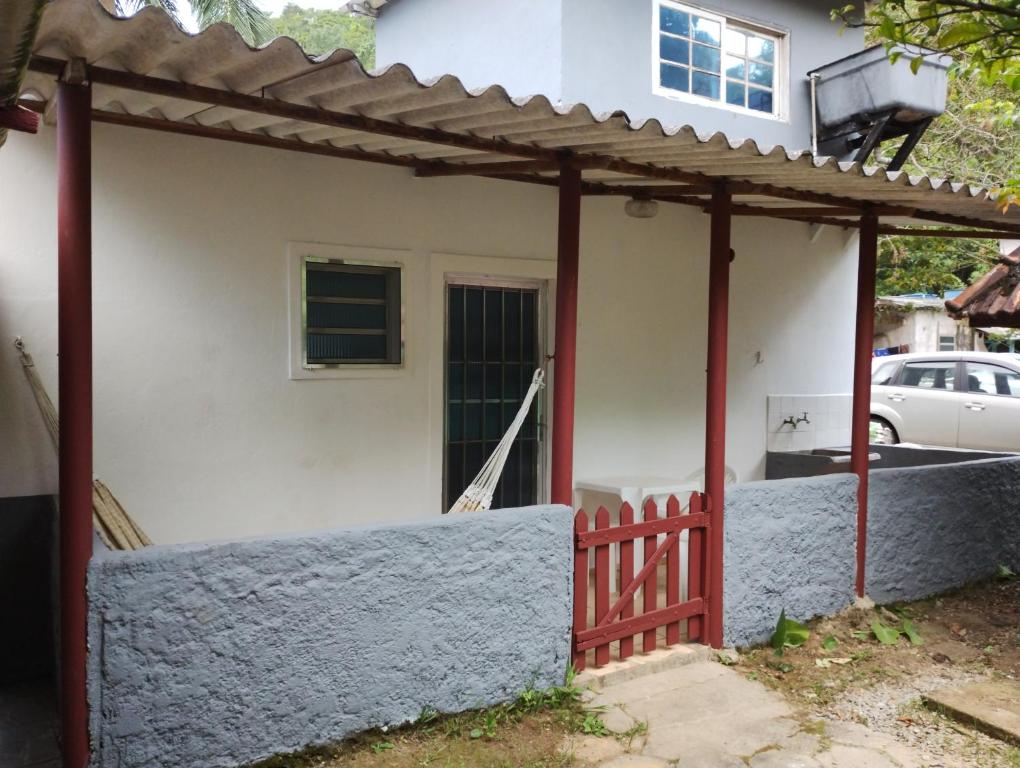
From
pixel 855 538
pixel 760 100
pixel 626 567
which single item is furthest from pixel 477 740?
pixel 760 100

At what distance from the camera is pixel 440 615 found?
12.8 feet

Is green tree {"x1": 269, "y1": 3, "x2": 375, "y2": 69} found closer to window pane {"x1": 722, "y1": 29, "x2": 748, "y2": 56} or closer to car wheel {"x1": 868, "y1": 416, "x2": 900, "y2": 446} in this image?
car wheel {"x1": 868, "y1": 416, "x2": 900, "y2": 446}

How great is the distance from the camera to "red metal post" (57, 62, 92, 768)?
3061 millimetres

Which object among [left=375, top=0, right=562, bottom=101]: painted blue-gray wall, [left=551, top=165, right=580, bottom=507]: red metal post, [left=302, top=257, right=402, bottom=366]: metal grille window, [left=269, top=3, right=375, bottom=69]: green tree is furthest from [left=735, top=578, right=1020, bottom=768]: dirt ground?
[left=269, top=3, right=375, bottom=69]: green tree

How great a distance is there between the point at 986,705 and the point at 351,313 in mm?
4095

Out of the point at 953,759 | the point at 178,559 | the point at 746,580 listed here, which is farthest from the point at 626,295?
the point at 178,559

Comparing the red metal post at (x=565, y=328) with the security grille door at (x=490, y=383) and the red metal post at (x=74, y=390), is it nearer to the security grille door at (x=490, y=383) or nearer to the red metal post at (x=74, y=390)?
the security grille door at (x=490, y=383)

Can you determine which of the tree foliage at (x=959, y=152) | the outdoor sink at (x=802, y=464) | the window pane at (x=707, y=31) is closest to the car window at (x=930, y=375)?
the tree foliage at (x=959, y=152)

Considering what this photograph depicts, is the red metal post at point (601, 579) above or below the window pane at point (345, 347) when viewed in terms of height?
below

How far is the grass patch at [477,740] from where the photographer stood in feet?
11.8

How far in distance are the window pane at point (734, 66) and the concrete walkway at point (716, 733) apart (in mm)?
5534

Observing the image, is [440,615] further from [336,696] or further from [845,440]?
[845,440]

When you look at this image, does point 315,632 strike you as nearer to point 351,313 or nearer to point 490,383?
point 351,313

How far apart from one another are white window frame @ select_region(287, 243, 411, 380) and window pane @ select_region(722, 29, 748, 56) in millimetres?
4323
